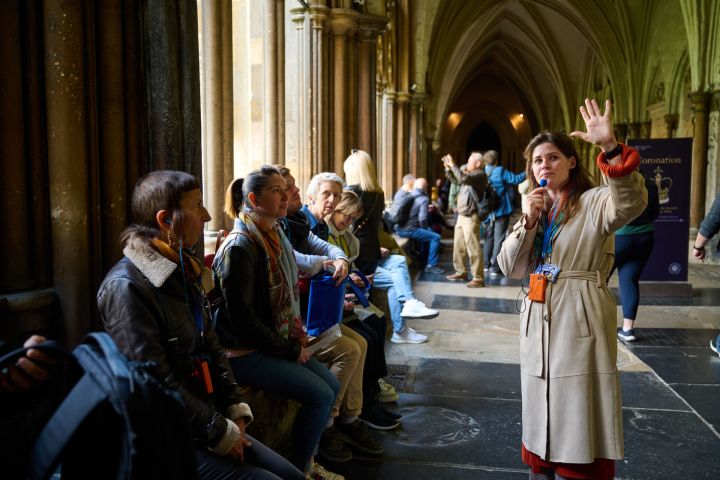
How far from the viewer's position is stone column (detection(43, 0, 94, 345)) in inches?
81.7

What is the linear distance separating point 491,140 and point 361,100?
3596cm

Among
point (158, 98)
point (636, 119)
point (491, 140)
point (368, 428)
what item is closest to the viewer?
point (158, 98)

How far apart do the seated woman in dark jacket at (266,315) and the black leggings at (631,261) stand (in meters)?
3.40

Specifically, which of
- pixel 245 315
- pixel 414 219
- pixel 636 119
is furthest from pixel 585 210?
pixel 636 119

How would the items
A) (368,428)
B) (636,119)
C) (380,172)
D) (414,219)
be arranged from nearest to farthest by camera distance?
(368,428) → (414,219) → (380,172) → (636,119)

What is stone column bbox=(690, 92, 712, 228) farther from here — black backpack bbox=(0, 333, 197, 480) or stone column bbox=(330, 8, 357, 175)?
black backpack bbox=(0, 333, 197, 480)

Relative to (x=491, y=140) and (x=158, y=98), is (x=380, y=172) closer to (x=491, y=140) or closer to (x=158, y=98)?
(x=158, y=98)

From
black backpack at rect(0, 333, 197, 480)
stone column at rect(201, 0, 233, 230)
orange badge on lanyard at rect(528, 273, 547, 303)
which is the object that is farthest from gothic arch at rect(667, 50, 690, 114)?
black backpack at rect(0, 333, 197, 480)

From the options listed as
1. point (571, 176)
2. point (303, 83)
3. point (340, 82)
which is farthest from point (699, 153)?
point (571, 176)

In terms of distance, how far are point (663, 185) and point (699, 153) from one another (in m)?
5.80

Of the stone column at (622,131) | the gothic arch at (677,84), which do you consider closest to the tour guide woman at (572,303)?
the gothic arch at (677,84)

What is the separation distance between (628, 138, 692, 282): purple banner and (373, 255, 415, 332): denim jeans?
3.27m

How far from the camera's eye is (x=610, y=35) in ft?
63.1

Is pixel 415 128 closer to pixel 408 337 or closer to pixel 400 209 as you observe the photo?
pixel 400 209
